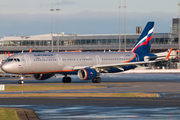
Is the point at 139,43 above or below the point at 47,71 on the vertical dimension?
above

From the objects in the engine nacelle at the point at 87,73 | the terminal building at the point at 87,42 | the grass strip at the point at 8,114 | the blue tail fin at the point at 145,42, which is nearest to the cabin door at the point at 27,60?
the engine nacelle at the point at 87,73

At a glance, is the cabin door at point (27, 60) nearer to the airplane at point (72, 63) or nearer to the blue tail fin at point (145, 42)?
the airplane at point (72, 63)

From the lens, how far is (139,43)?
60188mm

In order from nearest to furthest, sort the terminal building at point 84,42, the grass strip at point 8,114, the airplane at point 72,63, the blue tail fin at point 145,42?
1. the grass strip at point 8,114
2. the airplane at point 72,63
3. the blue tail fin at point 145,42
4. the terminal building at point 84,42

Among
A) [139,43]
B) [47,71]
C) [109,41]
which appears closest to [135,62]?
[139,43]

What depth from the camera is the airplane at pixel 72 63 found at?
48.8 metres

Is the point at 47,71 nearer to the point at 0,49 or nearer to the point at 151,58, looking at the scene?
the point at 151,58

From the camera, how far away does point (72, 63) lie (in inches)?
2066

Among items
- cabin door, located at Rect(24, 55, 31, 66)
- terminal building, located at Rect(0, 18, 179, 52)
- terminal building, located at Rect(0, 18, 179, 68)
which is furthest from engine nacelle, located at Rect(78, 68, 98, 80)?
terminal building, located at Rect(0, 18, 179, 52)

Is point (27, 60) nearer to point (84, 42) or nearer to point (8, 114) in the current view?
point (8, 114)

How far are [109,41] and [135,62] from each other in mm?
84640

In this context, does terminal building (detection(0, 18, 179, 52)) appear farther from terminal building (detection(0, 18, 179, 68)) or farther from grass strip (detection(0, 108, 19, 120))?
grass strip (detection(0, 108, 19, 120))

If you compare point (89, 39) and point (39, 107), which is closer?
point (39, 107)

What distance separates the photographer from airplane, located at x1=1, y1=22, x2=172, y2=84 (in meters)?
48.8
